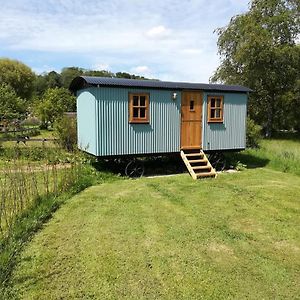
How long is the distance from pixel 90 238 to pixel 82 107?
6537 millimetres

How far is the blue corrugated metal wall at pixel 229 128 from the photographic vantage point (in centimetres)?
1139

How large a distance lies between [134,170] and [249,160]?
17.5ft

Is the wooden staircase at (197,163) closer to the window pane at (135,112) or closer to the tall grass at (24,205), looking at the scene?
the window pane at (135,112)

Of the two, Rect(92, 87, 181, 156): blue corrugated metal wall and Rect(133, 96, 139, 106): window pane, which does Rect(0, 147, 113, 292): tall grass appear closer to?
Rect(92, 87, 181, 156): blue corrugated metal wall

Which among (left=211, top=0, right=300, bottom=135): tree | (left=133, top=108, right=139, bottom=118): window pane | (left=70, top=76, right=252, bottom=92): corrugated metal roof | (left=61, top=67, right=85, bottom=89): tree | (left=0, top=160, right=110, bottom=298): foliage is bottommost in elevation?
(left=0, top=160, right=110, bottom=298): foliage

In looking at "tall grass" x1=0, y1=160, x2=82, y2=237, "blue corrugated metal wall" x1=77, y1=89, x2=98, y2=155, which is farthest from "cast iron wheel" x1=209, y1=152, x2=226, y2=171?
"tall grass" x1=0, y1=160, x2=82, y2=237

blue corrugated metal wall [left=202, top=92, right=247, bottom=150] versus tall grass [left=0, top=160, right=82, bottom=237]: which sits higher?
blue corrugated metal wall [left=202, top=92, right=247, bottom=150]

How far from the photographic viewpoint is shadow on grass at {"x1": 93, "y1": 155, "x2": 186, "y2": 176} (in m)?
10.8

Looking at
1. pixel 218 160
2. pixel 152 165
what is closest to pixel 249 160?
pixel 218 160

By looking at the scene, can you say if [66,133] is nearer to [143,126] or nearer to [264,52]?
[143,126]

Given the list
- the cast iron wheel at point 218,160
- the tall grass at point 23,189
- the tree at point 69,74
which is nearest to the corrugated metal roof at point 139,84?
the cast iron wheel at point 218,160

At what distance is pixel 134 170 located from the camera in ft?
34.7

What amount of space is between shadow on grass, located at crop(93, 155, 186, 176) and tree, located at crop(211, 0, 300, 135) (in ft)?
49.3

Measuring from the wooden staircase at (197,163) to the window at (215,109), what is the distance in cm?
124
